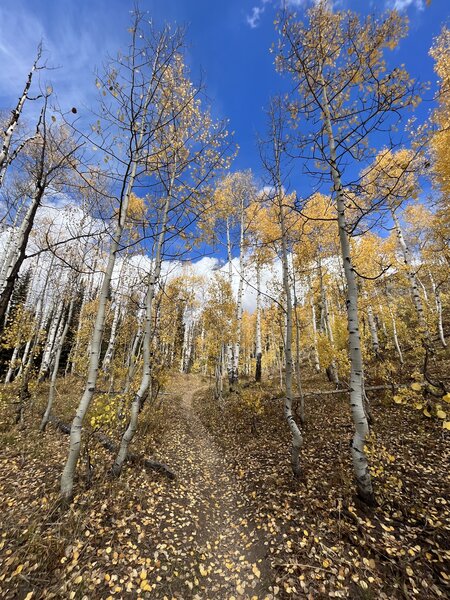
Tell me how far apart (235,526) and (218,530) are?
1.06 ft

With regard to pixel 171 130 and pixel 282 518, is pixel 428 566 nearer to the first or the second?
pixel 282 518

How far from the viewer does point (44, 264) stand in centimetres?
1443

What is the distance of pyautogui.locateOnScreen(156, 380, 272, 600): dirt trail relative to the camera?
3320 mm

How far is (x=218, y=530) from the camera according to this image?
4414 mm

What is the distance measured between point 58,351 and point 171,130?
7213mm

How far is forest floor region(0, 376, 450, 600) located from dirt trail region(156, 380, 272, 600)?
21mm

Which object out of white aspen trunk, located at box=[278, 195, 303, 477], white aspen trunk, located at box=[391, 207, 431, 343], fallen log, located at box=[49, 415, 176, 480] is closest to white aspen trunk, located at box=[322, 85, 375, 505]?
white aspen trunk, located at box=[278, 195, 303, 477]

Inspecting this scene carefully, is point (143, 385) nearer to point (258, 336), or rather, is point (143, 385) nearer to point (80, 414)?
point (80, 414)

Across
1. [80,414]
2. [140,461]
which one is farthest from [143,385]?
[140,461]

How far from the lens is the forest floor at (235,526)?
305 cm

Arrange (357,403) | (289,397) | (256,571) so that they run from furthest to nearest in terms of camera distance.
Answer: (289,397)
(357,403)
(256,571)

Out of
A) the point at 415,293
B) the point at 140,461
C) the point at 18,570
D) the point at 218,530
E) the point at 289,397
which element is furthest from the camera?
the point at 415,293

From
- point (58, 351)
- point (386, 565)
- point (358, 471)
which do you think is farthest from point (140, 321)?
point (386, 565)

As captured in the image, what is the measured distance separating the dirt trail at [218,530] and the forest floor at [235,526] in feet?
0.07
